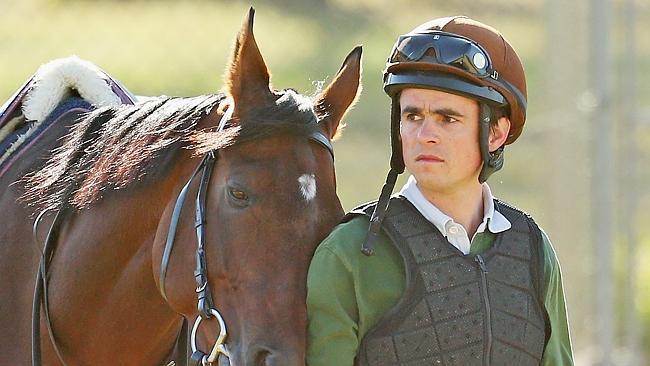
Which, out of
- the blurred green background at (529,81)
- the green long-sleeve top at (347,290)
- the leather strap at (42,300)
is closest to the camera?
the green long-sleeve top at (347,290)

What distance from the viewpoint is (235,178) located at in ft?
10.4

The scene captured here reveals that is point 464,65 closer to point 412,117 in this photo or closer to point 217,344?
point 412,117

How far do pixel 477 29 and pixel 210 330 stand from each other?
3.00ft

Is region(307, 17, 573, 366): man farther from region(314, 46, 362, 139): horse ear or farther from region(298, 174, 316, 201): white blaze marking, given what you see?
region(314, 46, 362, 139): horse ear

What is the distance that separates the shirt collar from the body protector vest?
0.05 ft

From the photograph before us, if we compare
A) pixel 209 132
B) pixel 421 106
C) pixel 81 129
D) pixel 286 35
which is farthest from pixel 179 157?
pixel 286 35

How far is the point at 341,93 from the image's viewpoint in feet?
11.1

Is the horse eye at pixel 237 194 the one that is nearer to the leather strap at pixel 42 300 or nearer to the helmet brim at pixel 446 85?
the helmet brim at pixel 446 85

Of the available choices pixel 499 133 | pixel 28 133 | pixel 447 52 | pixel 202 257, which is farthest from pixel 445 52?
pixel 28 133

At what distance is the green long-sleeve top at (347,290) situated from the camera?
285 centimetres

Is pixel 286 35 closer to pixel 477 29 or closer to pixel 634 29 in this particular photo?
pixel 634 29

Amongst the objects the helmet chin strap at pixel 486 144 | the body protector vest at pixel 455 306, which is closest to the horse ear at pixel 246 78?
the body protector vest at pixel 455 306

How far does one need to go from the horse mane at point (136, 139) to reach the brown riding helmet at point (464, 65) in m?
0.30

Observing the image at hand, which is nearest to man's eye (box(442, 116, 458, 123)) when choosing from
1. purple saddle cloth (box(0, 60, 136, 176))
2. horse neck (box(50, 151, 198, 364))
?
horse neck (box(50, 151, 198, 364))
